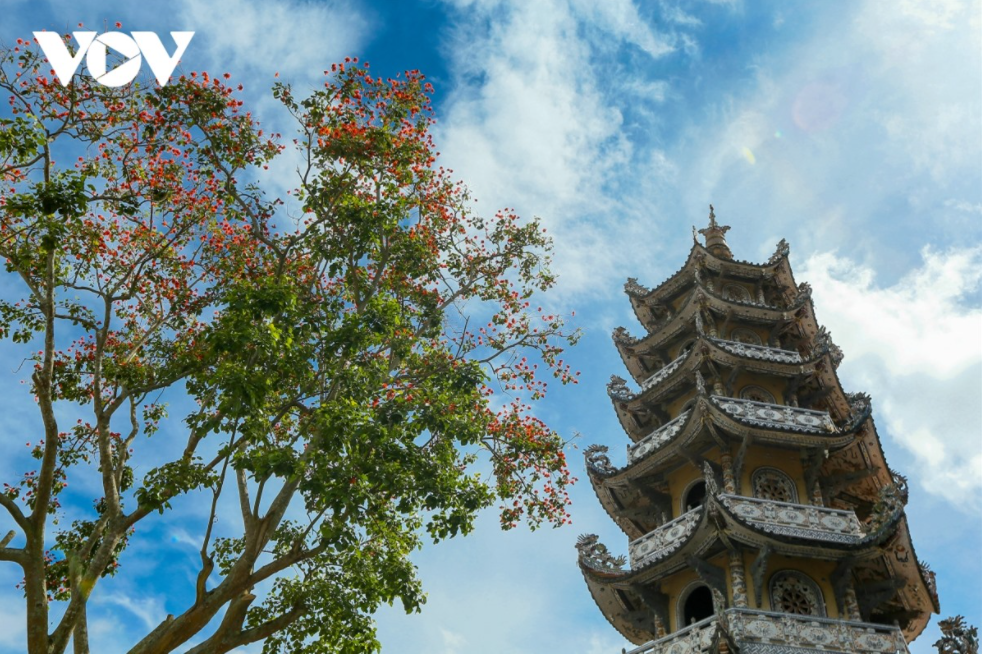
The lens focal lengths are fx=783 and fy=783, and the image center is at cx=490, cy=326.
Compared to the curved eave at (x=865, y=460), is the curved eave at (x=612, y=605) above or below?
below

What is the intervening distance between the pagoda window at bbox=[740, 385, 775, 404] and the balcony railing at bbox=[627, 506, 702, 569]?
5.04m

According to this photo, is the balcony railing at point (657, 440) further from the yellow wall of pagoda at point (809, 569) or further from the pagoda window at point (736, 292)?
the pagoda window at point (736, 292)

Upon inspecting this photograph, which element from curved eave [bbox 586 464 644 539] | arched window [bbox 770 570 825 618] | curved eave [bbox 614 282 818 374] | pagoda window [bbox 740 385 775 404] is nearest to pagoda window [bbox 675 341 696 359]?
curved eave [bbox 614 282 818 374]

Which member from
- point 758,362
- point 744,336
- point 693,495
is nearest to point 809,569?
point 693,495

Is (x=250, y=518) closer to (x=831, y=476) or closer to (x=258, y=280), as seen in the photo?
(x=258, y=280)

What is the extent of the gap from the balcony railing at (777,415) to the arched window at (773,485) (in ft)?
4.06

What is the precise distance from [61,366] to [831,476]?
18011mm

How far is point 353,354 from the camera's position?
13.6 meters

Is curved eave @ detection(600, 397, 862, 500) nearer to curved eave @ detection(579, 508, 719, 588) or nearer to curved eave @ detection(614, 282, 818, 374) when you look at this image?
curved eave @ detection(579, 508, 719, 588)

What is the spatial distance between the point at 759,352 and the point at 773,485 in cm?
403

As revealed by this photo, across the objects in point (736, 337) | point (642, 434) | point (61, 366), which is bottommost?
point (61, 366)

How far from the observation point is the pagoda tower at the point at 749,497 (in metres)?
16.7

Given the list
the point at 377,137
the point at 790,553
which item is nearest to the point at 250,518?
the point at 377,137

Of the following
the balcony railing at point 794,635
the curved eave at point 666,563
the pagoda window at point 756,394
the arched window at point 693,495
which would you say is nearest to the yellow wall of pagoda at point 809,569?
the curved eave at point 666,563
